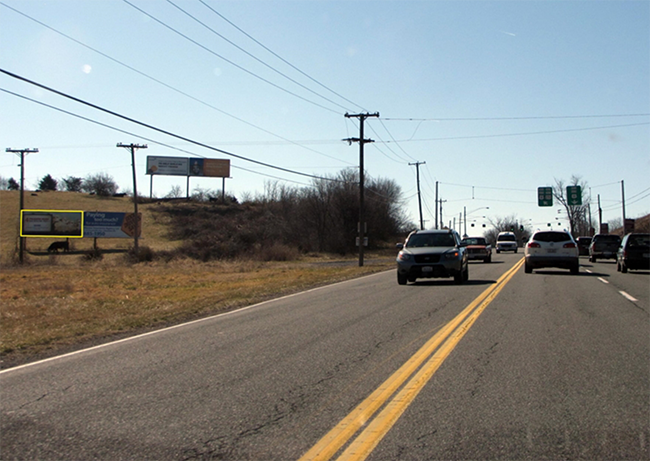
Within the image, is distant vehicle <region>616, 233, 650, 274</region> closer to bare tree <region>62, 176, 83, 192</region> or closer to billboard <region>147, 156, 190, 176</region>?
billboard <region>147, 156, 190, 176</region>

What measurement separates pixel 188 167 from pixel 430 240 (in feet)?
248

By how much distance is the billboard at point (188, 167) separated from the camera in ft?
299

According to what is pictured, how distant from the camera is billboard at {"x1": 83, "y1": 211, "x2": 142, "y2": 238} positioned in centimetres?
6606

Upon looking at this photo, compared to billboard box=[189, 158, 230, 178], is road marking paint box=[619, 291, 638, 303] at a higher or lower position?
lower

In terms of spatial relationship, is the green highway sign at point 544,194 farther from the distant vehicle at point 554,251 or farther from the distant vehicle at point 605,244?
the distant vehicle at point 554,251

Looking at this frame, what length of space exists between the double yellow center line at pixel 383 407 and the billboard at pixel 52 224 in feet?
206

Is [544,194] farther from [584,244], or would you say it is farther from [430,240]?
[430,240]

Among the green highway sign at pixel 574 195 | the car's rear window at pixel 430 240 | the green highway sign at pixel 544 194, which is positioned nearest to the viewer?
the car's rear window at pixel 430 240

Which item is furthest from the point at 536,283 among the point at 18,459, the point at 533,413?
the point at 18,459

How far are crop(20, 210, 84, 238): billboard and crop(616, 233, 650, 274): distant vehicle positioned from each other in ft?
186

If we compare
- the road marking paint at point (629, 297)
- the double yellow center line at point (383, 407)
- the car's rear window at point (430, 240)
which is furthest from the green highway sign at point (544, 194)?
the double yellow center line at point (383, 407)

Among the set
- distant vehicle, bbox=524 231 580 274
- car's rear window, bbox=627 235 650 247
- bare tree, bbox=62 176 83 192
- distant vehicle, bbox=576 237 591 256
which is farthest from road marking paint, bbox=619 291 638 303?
bare tree, bbox=62 176 83 192

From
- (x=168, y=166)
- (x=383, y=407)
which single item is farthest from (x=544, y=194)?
(x=383, y=407)

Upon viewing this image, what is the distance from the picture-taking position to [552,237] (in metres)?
24.0
